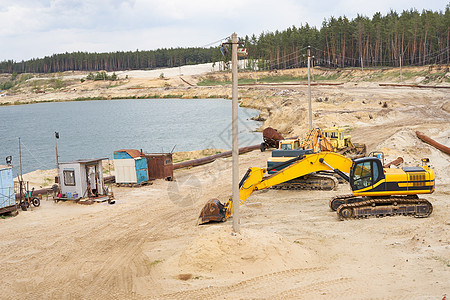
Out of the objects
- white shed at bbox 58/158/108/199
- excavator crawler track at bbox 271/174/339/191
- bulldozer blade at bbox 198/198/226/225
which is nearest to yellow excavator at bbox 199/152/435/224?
bulldozer blade at bbox 198/198/226/225

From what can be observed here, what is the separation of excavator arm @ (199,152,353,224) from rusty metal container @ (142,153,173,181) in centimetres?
1117

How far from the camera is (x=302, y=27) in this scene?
539ft

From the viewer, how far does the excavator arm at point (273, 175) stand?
61.8ft

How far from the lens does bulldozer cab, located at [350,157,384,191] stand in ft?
58.7

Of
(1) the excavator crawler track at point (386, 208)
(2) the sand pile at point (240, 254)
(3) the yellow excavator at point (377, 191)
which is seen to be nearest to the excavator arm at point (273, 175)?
(3) the yellow excavator at point (377, 191)

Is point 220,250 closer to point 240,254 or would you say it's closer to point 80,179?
point 240,254

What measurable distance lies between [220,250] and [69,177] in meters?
14.2

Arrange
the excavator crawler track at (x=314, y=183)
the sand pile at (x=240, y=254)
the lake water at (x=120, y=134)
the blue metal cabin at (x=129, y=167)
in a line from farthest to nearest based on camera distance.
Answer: the lake water at (x=120, y=134), the blue metal cabin at (x=129, y=167), the excavator crawler track at (x=314, y=183), the sand pile at (x=240, y=254)

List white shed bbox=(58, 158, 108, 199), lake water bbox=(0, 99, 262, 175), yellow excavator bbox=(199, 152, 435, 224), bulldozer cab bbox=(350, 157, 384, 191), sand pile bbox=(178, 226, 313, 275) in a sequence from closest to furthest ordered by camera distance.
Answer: sand pile bbox=(178, 226, 313, 275), yellow excavator bbox=(199, 152, 435, 224), bulldozer cab bbox=(350, 157, 384, 191), white shed bbox=(58, 158, 108, 199), lake water bbox=(0, 99, 262, 175)

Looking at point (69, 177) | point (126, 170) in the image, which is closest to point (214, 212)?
point (69, 177)

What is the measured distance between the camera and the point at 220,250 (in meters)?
14.0

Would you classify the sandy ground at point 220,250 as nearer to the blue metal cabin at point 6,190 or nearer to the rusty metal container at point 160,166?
the blue metal cabin at point 6,190

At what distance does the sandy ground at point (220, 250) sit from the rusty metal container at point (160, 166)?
9.61 ft

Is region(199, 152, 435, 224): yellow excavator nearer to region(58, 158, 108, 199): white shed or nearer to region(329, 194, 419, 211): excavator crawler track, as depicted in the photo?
region(329, 194, 419, 211): excavator crawler track
